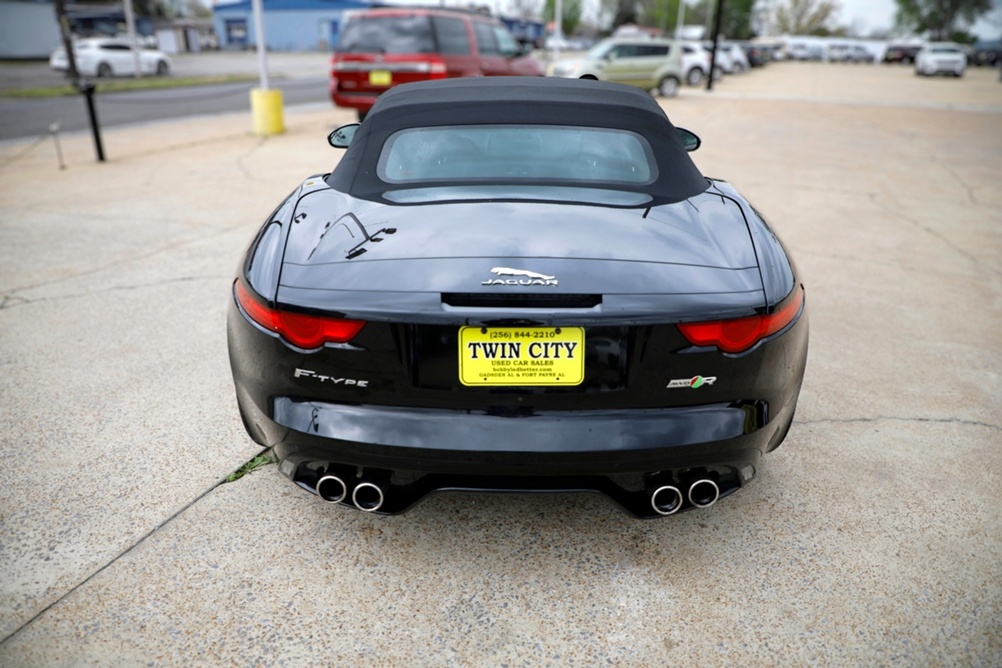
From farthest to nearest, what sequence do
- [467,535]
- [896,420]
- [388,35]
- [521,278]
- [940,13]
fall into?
[940,13]
[388,35]
[896,420]
[467,535]
[521,278]

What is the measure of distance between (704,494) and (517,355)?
28.3 inches

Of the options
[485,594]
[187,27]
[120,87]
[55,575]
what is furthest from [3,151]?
[187,27]

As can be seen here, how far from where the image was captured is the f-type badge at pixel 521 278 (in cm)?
193

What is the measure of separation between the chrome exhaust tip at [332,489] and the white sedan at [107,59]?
30860mm

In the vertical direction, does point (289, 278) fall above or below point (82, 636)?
above

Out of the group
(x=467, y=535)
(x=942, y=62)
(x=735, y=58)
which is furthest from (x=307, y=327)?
(x=942, y=62)

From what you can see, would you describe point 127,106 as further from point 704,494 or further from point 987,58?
point 987,58

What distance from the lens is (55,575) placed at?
2.23 metres

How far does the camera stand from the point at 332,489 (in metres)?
2.11

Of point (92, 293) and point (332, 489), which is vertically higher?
point (332, 489)

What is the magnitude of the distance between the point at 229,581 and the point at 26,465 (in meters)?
1.16

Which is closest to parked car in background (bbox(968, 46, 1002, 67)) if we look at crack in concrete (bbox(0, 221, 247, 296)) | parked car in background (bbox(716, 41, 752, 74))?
parked car in background (bbox(716, 41, 752, 74))

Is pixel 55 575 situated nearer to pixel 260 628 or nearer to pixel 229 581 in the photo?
pixel 229 581

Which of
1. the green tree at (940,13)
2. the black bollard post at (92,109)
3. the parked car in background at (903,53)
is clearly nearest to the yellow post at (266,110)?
the black bollard post at (92,109)
